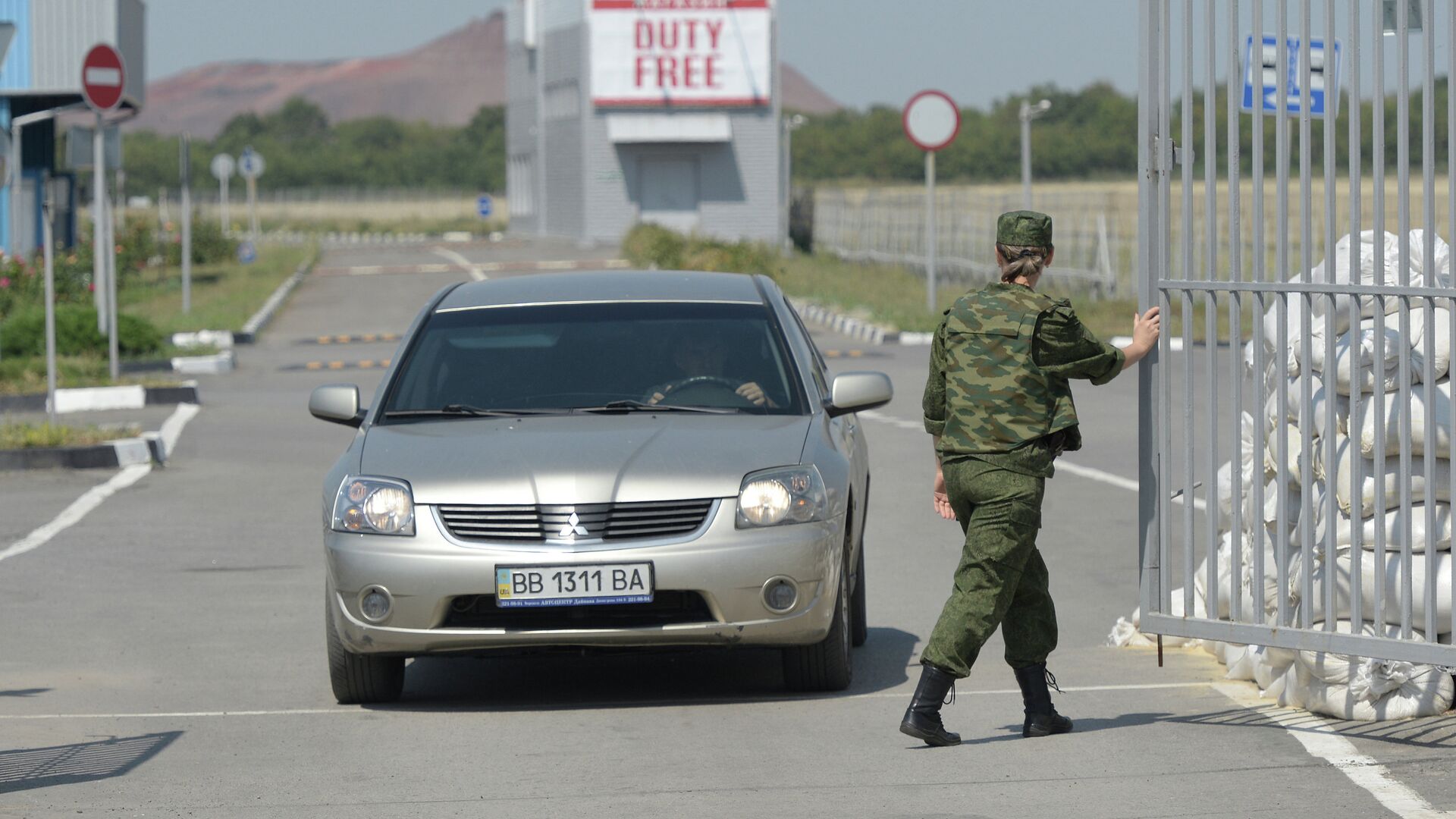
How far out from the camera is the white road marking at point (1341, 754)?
527cm

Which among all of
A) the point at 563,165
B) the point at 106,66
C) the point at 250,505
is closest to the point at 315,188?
the point at 563,165

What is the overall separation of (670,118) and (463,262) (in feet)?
45.8

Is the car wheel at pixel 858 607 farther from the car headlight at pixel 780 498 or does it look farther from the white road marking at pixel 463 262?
the white road marking at pixel 463 262

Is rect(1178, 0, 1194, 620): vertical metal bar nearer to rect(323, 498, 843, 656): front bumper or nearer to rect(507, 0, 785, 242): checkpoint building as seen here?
rect(323, 498, 843, 656): front bumper

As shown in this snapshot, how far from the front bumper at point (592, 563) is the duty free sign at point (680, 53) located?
55.8m

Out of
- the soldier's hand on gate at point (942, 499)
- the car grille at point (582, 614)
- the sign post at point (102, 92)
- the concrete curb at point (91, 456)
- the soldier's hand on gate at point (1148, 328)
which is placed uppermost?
the sign post at point (102, 92)

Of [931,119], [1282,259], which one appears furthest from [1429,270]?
[931,119]

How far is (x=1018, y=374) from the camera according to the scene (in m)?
6.02

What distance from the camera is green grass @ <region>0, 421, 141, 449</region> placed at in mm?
15188

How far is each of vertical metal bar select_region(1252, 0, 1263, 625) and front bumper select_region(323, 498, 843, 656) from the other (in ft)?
4.53

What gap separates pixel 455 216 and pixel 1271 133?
87.9 meters

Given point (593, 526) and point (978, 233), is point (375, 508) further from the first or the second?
point (978, 233)

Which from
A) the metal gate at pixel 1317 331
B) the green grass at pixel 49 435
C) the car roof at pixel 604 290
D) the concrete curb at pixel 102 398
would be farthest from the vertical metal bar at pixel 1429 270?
the concrete curb at pixel 102 398

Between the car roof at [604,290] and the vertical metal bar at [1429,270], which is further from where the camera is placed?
the car roof at [604,290]
